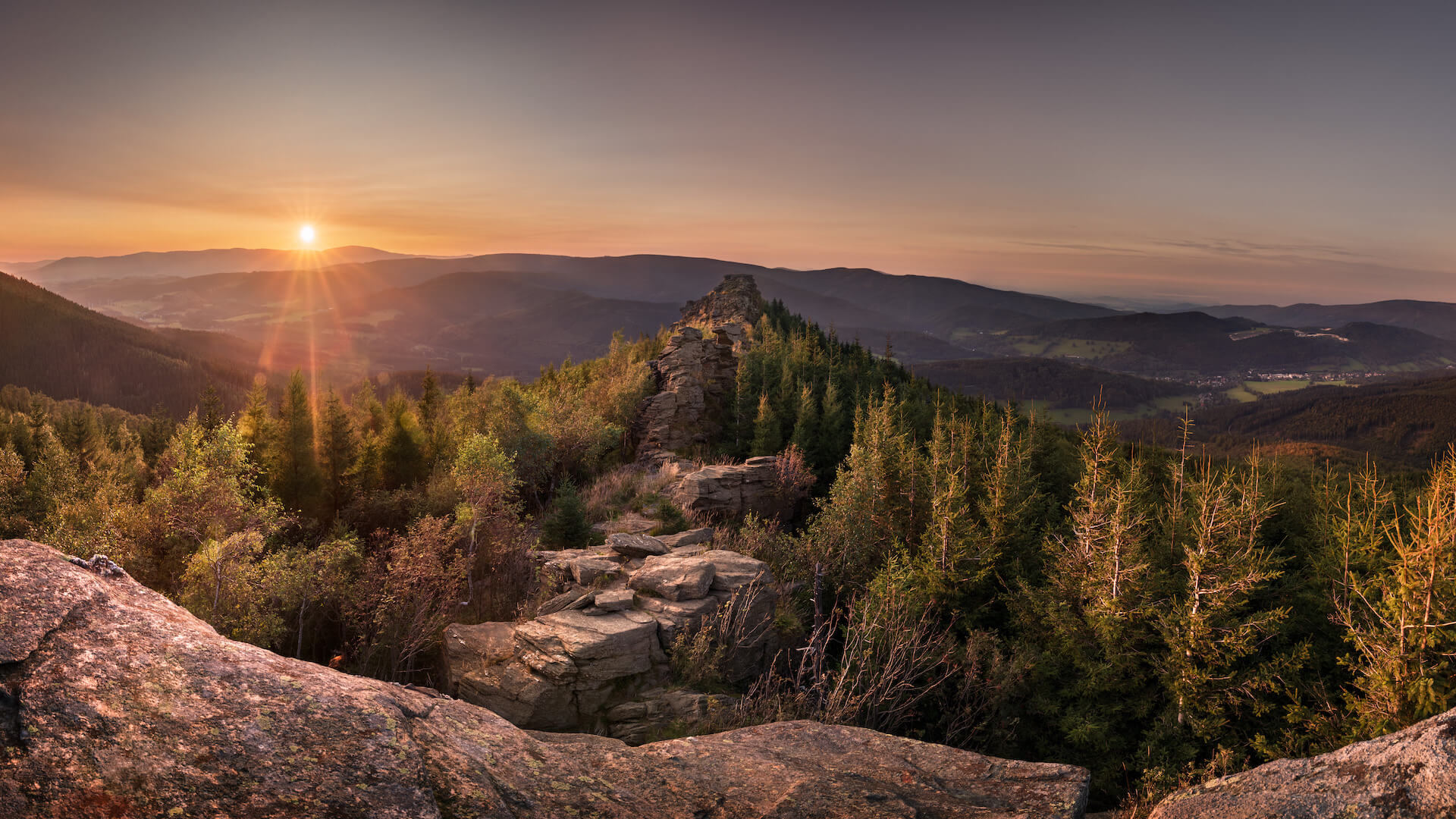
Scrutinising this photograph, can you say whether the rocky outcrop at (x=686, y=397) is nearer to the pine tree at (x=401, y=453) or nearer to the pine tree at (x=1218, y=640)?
the pine tree at (x=401, y=453)

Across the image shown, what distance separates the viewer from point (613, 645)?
1102cm

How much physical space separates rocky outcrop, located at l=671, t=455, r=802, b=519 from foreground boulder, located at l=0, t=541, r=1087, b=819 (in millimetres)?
17471

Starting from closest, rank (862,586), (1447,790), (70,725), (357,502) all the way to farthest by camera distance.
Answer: (70,725) → (1447,790) → (862,586) → (357,502)

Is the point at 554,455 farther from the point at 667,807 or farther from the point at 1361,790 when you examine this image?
the point at 1361,790

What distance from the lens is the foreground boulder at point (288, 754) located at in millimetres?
3543

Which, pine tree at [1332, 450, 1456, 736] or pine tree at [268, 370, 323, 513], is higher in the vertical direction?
pine tree at [1332, 450, 1456, 736]

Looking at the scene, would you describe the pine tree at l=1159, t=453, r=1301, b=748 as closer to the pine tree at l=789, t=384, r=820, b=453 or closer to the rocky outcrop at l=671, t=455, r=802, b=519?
the rocky outcrop at l=671, t=455, r=802, b=519

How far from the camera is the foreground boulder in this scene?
3.54 m

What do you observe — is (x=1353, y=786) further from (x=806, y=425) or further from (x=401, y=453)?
(x=401, y=453)

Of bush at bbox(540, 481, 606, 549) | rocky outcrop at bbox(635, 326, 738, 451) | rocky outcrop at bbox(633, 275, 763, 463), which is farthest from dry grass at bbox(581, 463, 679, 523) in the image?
rocky outcrop at bbox(635, 326, 738, 451)

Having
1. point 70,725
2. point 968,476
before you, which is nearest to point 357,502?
point 968,476

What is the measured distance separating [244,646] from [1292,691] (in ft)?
65.6

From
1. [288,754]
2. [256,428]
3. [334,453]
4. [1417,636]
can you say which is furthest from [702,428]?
[288,754]

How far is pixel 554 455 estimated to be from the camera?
34.8m
